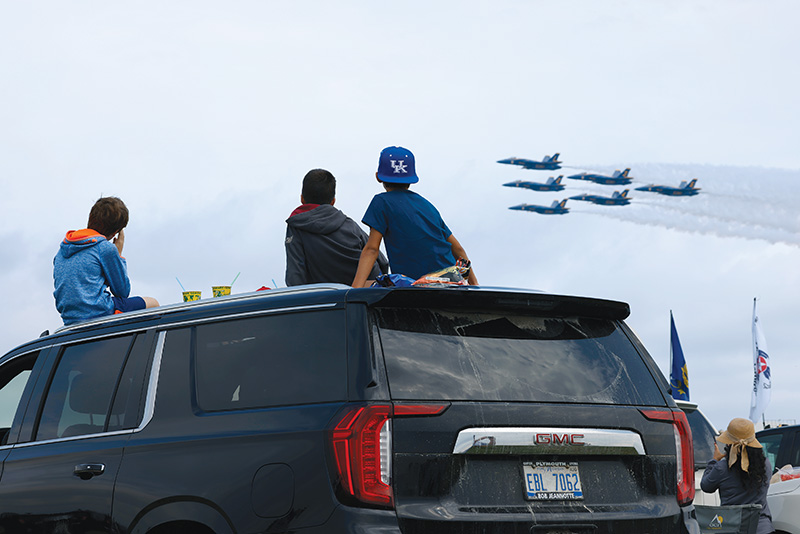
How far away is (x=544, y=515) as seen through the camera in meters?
4.06

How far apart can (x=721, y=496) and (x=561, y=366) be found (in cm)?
579

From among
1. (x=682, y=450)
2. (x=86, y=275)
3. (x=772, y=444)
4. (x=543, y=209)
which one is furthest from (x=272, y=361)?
(x=543, y=209)

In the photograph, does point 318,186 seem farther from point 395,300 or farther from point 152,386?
point 395,300

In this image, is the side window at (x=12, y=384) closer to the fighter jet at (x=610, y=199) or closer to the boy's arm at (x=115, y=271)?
the boy's arm at (x=115, y=271)

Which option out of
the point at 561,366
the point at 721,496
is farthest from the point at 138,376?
the point at 721,496

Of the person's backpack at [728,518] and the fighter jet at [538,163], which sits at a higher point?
the fighter jet at [538,163]

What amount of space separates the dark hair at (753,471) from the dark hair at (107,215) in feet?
19.3

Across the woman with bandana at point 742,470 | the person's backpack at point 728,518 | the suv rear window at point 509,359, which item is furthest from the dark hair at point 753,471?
the suv rear window at point 509,359

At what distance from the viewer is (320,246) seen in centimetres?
671

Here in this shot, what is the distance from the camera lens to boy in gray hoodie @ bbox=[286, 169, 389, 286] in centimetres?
670

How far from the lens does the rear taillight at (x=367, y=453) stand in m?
3.84

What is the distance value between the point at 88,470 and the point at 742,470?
651cm

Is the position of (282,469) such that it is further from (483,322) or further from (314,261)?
(314,261)

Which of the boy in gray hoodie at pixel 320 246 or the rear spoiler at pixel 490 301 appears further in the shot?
the boy in gray hoodie at pixel 320 246
